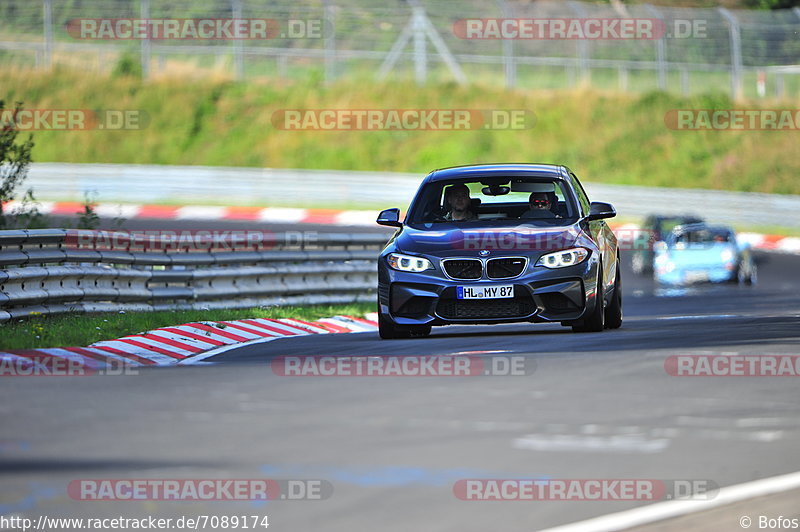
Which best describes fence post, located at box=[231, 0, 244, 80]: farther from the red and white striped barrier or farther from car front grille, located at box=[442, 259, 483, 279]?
car front grille, located at box=[442, 259, 483, 279]

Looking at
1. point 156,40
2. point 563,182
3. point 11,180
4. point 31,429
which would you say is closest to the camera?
point 31,429

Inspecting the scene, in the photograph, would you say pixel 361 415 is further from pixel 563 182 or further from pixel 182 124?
pixel 182 124

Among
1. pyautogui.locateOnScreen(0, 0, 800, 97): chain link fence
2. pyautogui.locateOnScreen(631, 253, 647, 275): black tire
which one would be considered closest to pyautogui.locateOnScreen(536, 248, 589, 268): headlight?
pyautogui.locateOnScreen(631, 253, 647, 275): black tire

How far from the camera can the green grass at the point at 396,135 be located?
50438 mm

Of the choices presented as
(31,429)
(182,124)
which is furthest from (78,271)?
(182,124)

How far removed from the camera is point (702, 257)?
2780 cm

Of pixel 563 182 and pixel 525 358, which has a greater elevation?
pixel 563 182

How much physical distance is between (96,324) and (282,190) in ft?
92.4

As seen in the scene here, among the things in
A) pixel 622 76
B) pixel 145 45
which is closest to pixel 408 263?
pixel 145 45

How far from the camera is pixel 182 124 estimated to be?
5291cm

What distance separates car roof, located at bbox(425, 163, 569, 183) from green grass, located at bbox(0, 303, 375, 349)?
2919mm

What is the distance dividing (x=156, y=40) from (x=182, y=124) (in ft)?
14.7

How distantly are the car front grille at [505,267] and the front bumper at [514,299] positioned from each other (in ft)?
0.24

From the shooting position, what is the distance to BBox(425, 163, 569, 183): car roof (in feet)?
46.5
